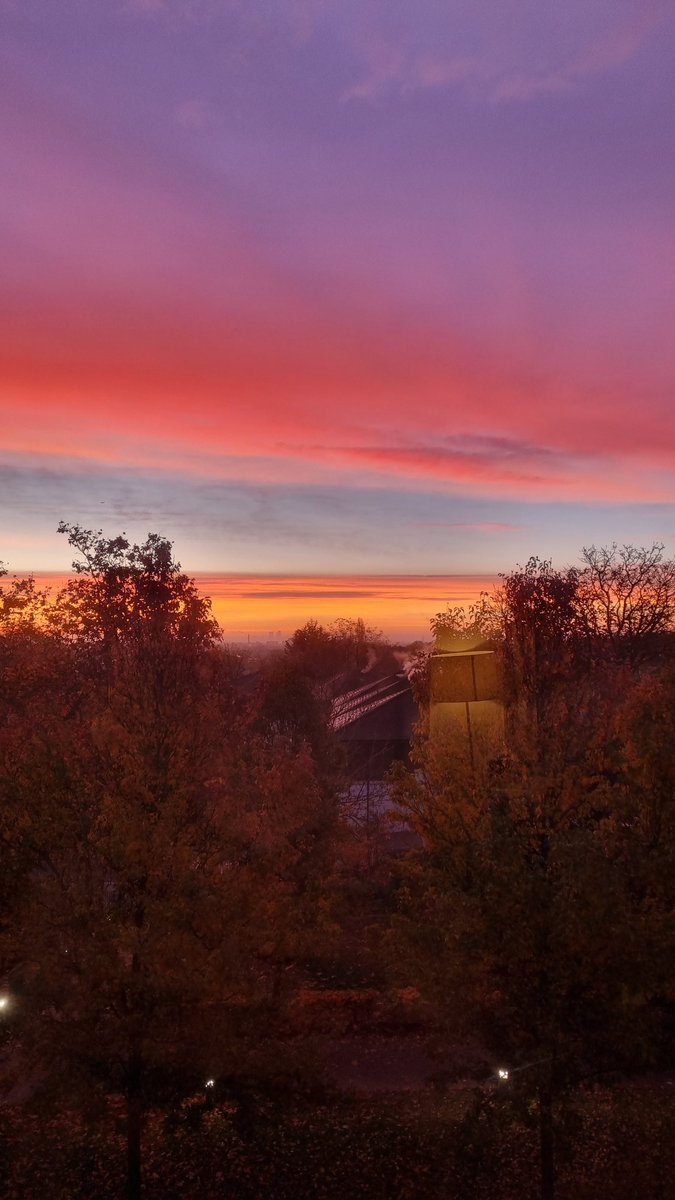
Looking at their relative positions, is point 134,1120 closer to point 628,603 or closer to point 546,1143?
point 546,1143

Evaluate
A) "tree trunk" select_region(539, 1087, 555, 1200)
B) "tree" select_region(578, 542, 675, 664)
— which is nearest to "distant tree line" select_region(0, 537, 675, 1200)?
A: "tree trunk" select_region(539, 1087, 555, 1200)

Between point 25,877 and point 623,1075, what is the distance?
899cm

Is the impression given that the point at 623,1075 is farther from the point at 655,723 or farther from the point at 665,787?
the point at 655,723

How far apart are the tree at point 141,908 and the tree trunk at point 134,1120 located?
0.08 ft

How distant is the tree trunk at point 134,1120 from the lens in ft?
34.7

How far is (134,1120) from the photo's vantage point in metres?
10.8

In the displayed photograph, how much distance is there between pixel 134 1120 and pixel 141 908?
2.84m

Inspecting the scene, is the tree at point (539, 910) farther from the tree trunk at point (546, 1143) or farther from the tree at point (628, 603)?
the tree at point (628, 603)

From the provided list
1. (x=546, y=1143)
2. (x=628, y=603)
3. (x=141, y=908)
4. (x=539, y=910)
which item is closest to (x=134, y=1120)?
(x=141, y=908)

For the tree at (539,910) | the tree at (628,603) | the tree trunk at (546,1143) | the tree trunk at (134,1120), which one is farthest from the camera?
the tree at (628,603)

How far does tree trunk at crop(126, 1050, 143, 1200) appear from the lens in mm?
10586

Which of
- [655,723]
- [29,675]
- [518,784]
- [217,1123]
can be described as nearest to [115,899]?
[217,1123]

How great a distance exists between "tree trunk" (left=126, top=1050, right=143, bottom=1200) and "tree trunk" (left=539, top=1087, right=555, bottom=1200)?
212 inches

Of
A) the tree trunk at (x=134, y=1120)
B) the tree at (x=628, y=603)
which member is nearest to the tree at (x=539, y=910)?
the tree trunk at (x=134, y=1120)
